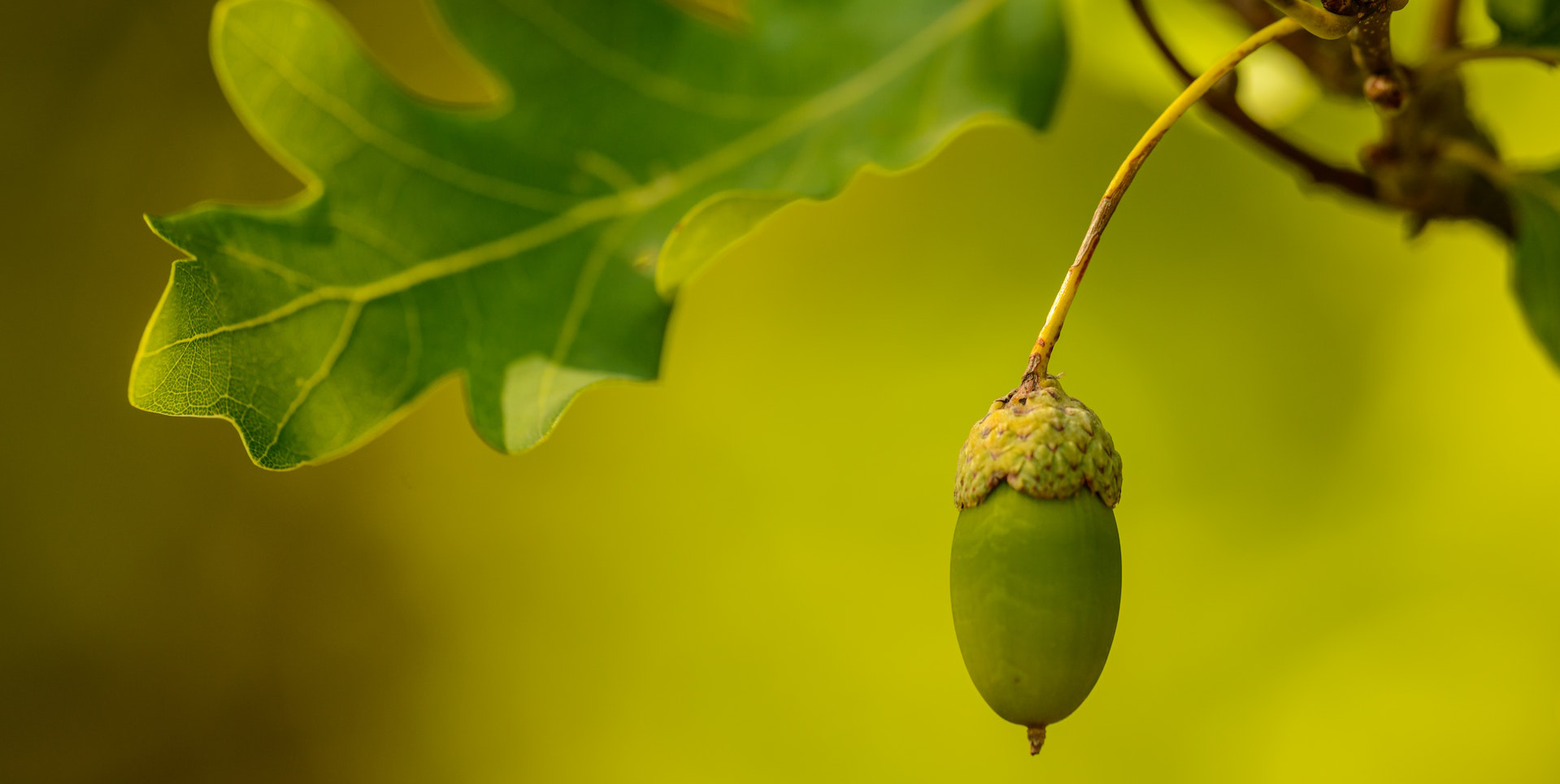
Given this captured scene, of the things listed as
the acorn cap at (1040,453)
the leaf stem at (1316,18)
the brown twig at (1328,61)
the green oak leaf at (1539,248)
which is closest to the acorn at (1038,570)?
the acorn cap at (1040,453)

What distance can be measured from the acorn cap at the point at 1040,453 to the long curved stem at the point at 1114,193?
0.01 meters

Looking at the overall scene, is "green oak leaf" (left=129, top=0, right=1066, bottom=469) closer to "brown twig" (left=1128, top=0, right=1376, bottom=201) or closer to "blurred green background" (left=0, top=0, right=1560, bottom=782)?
"brown twig" (left=1128, top=0, right=1376, bottom=201)

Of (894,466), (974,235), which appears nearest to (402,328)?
(894,466)

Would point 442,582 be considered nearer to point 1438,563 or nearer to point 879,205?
point 879,205

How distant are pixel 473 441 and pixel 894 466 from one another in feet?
3.27

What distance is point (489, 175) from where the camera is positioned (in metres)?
0.83

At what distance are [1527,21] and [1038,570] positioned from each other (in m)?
0.53

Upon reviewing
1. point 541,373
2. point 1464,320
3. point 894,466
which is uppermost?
point 1464,320

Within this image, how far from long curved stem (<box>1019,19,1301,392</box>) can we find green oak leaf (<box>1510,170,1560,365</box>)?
1.21 ft

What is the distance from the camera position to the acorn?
1.58 feet

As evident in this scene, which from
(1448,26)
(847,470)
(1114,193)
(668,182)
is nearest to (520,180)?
(668,182)

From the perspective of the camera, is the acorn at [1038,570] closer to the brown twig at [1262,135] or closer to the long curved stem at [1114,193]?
the long curved stem at [1114,193]

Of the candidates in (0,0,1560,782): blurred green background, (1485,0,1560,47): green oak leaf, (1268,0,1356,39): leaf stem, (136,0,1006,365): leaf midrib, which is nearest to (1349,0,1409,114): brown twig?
(1268,0,1356,39): leaf stem

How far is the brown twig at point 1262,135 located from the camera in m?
0.69
